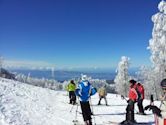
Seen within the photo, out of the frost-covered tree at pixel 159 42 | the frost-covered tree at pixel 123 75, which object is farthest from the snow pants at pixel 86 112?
the frost-covered tree at pixel 123 75

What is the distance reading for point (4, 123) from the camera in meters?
11.3

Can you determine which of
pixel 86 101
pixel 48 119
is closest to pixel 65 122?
pixel 48 119

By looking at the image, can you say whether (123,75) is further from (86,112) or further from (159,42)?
(86,112)

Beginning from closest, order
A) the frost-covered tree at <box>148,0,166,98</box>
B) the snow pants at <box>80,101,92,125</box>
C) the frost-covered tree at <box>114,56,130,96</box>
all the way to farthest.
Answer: the snow pants at <box>80,101,92,125</box>, the frost-covered tree at <box>148,0,166,98</box>, the frost-covered tree at <box>114,56,130,96</box>

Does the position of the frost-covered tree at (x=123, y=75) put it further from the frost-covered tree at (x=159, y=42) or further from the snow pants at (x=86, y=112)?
the snow pants at (x=86, y=112)

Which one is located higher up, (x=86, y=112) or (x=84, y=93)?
(x=84, y=93)

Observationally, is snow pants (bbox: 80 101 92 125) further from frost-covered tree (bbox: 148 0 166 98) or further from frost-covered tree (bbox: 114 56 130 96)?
frost-covered tree (bbox: 114 56 130 96)

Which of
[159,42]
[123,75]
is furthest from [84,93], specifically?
[123,75]

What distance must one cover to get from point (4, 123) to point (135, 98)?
6.12m

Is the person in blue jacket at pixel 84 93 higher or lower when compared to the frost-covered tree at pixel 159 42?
lower

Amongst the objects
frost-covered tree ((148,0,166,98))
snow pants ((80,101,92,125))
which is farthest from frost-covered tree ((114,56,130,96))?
snow pants ((80,101,92,125))

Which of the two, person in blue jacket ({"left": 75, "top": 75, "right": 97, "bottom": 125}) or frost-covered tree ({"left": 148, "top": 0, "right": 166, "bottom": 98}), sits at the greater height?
frost-covered tree ({"left": 148, "top": 0, "right": 166, "bottom": 98})

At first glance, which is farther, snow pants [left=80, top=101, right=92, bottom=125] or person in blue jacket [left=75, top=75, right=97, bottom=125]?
person in blue jacket [left=75, top=75, right=97, bottom=125]

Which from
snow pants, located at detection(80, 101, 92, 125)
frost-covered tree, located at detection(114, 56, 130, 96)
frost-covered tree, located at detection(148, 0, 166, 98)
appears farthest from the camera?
frost-covered tree, located at detection(114, 56, 130, 96)
